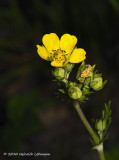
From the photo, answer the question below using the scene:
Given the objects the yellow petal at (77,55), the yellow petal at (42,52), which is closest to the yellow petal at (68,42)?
the yellow petal at (77,55)

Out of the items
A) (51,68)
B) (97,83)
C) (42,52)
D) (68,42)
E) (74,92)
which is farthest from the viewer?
(51,68)

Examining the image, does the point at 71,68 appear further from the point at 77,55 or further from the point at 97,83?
the point at 97,83

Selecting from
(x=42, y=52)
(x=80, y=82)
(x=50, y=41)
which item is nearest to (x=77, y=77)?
(x=80, y=82)

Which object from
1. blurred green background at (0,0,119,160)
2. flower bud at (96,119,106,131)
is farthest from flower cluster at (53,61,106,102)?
blurred green background at (0,0,119,160)

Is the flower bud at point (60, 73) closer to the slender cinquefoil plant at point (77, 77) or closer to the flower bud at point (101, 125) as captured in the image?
the slender cinquefoil plant at point (77, 77)

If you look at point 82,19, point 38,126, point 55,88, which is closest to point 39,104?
point 38,126

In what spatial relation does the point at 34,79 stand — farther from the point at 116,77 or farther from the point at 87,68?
the point at 87,68

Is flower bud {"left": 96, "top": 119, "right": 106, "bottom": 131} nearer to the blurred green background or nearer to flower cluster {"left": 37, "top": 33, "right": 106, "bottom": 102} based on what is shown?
flower cluster {"left": 37, "top": 33, "right": 106, "bottom": 102}
